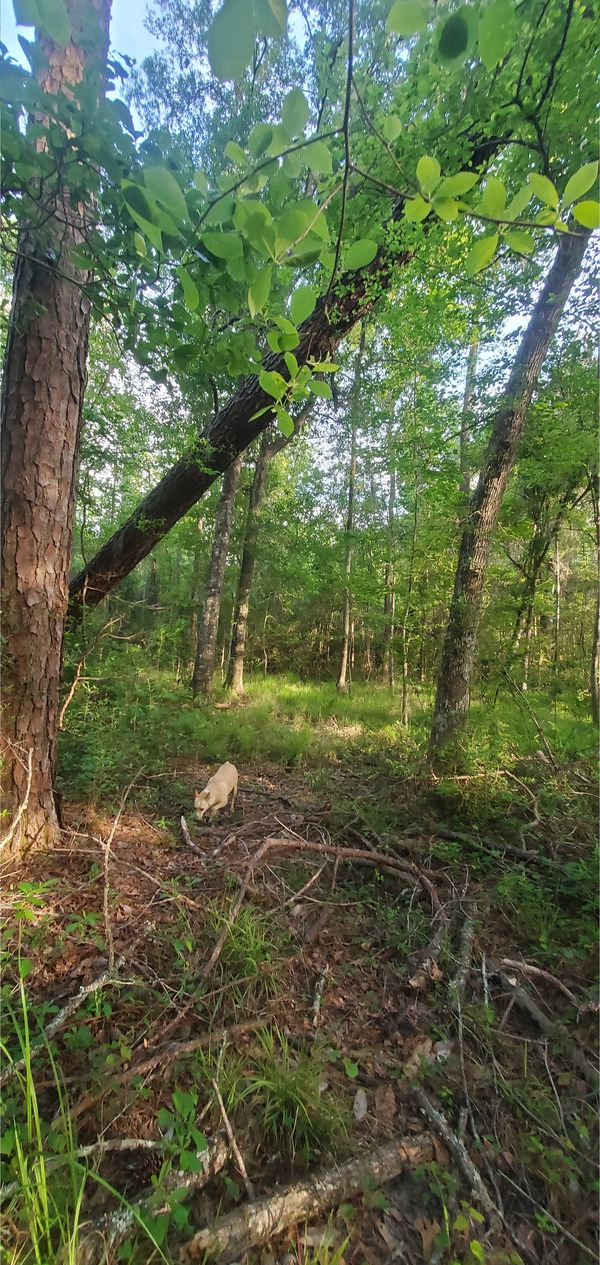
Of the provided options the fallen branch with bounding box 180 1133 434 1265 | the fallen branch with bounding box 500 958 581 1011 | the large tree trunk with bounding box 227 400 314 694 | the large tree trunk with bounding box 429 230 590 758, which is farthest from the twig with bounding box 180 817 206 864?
the large tree trunk with bounding box 227 400 314 694

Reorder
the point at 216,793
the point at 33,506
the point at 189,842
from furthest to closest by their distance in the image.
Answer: the point at 216,793, the point at 189,842, the point at 33,506

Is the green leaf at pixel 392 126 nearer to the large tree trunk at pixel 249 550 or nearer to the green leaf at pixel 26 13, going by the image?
the green leaf at pixel 26 13

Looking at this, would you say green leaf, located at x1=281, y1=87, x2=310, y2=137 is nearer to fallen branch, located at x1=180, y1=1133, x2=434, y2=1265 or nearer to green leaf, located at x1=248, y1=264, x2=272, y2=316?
green leaf, located at x1=248, y1=264, x2=272, y2=316

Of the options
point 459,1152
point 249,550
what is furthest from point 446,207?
point 249,550

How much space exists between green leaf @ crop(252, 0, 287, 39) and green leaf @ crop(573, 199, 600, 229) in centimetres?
43

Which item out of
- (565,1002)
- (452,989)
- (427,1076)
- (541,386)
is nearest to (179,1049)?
(427,1076)

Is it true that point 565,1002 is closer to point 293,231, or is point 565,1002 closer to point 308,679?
point 293,231

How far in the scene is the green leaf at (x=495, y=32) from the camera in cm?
68

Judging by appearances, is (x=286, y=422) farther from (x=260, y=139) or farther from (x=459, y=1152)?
(x=459, y=1152)

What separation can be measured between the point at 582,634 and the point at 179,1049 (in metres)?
9.90

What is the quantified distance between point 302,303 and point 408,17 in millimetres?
365

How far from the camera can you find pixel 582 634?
9031 mm

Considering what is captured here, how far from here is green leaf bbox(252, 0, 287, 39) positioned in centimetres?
55

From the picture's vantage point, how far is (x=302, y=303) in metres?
0.81
